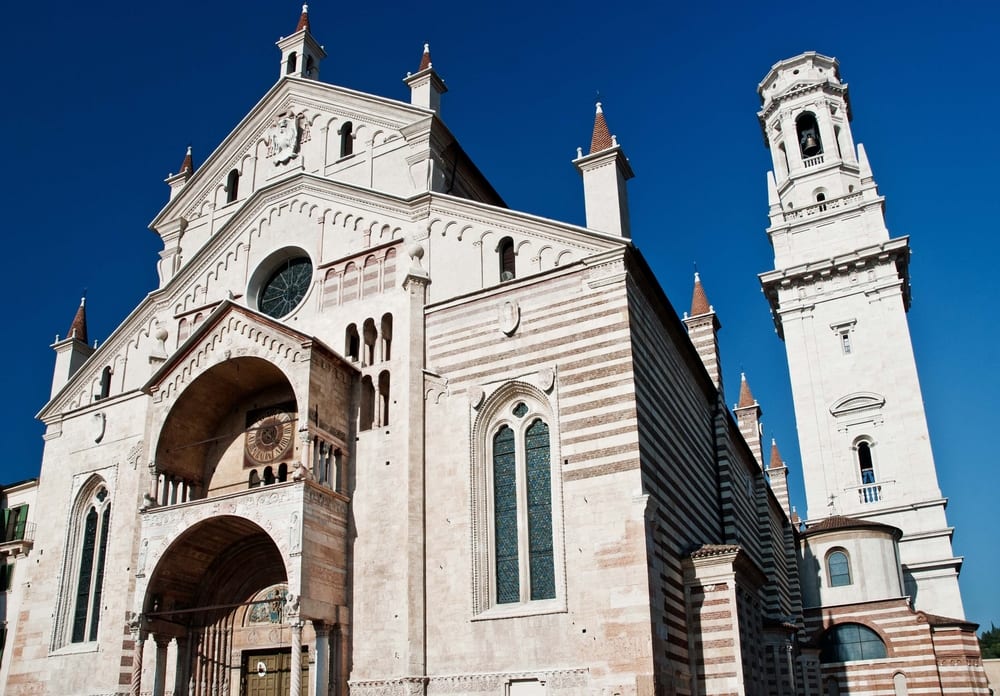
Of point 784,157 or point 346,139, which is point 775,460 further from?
point 346,139

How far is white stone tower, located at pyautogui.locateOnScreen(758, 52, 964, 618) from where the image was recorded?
123 feet

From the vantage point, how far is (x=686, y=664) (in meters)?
17.3

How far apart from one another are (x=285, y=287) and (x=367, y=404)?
494 cm

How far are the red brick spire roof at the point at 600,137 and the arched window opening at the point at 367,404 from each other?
7.23 m

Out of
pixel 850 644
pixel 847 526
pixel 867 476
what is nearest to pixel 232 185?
pixel 847 526

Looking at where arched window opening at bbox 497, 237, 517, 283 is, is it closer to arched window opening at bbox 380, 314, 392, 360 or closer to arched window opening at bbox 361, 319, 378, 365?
arched window opening at bbox 380, 314, 392, 360

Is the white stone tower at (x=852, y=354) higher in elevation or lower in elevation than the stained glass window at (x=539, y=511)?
higher

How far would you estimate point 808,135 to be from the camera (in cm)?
4925

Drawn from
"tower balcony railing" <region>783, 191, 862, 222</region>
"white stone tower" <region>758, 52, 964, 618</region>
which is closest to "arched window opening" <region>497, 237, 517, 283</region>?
"white stone tower" <region>758, 52, 964, 618</region>

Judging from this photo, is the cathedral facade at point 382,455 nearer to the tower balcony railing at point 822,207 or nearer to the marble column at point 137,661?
the marble column at point 137,661

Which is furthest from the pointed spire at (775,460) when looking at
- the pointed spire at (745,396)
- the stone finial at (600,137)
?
the stone finial at (600,137)

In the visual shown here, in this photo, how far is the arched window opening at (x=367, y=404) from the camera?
19.8 m

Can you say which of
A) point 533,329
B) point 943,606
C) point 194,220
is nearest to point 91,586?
point 194,220

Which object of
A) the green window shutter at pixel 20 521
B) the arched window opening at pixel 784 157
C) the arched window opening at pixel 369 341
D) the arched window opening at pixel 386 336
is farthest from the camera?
the arched window opening at pixel 784 157
